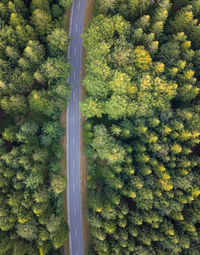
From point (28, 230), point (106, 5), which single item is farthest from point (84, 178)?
→ point (106, 5)

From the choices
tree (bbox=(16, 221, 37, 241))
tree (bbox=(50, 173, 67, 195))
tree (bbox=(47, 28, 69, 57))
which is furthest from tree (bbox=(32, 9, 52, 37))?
tree (bbox=(16, 221, 37, 241))

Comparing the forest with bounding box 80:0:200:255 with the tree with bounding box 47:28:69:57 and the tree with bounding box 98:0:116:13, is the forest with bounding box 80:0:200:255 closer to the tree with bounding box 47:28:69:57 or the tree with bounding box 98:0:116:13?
the tree with bounding box 98:0:116:13

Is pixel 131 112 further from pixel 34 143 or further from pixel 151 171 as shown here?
pixel 34 143

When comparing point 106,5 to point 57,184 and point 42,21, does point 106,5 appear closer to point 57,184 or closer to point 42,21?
point 42,21

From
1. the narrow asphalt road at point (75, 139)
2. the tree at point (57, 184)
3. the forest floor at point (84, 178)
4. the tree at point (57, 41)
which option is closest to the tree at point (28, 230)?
the tree at point (57, 184)

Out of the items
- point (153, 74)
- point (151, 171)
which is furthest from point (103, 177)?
point (153, 74)

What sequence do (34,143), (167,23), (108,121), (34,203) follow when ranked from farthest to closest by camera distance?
(108,121)
(167,23)
(34,143)
(34,203)

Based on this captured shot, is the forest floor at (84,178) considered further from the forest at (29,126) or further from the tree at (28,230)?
the tree at (28,230)
